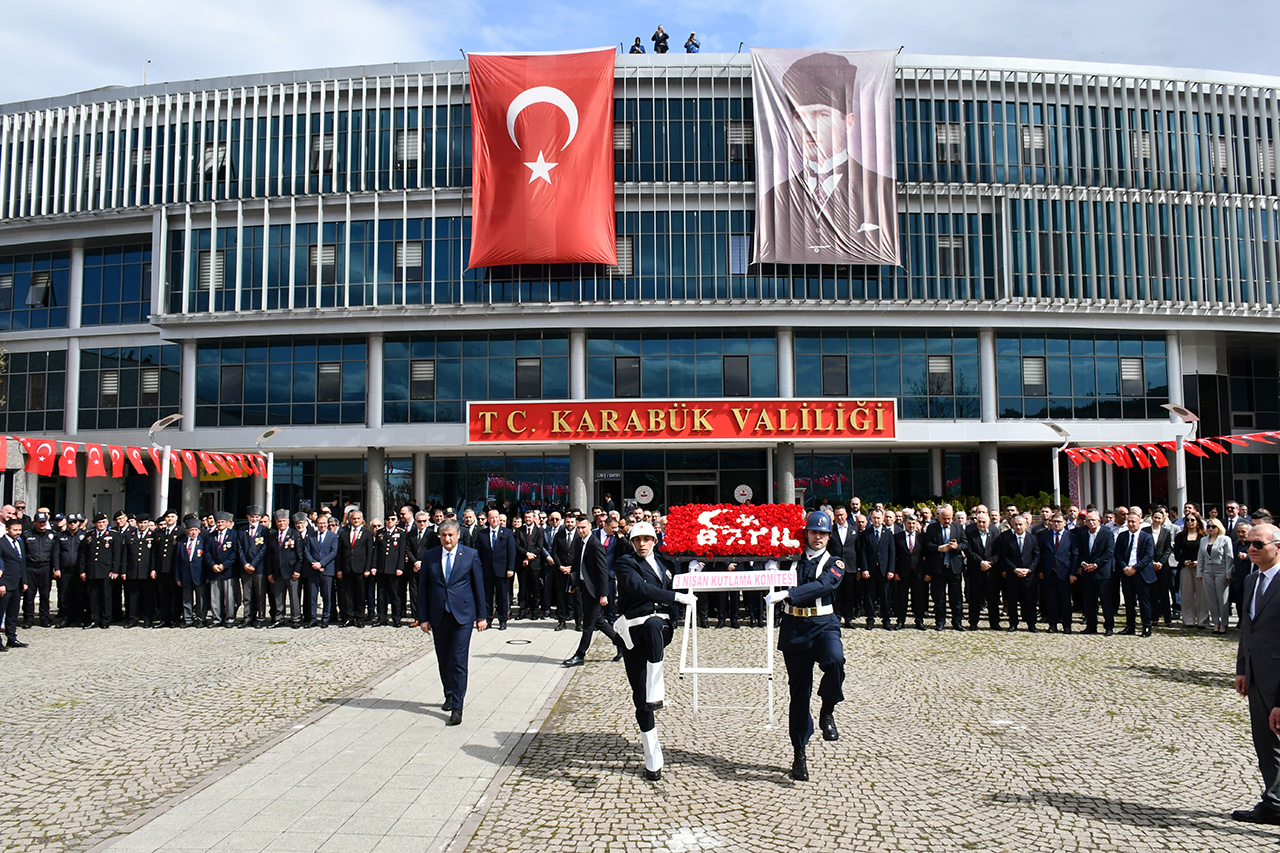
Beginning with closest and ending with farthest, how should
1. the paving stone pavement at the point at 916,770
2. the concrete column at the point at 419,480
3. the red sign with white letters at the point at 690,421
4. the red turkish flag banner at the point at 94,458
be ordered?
the paving stone pavement at the point at 916,770 → the red turkish flag banner at the point at 94,458 → the red sign with white letters at the point at 690,421 → the concrete column at the point at 419,480

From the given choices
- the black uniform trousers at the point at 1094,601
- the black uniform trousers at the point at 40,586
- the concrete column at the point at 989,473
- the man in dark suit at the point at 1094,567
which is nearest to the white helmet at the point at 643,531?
the man in dark suit at the point at 1094,567

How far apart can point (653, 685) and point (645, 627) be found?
426 mm

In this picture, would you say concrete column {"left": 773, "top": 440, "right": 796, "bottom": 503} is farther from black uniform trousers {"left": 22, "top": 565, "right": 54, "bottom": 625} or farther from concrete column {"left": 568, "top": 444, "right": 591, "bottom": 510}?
black uniform trousers {"left": 22, "top": 565, "right": 54, "bottom": 625}

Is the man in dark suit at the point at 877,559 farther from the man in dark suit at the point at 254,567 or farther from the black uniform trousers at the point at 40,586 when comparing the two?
the black uniform trousers at the point at 40,586

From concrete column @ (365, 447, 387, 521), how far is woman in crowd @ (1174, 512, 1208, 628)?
23940mm

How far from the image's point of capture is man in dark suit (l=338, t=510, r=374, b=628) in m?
15.1

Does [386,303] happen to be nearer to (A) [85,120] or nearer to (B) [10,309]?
(A) [85,120]

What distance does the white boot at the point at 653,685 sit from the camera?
665 centimetres

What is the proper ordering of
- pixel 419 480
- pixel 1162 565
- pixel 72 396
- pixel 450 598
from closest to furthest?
pixel 450 598
pixel 1162 565
pixel 419 480
pixel 72 396

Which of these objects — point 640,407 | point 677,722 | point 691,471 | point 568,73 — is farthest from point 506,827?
point 568,73

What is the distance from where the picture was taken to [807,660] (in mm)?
6719

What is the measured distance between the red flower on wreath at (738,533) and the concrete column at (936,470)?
81.5ft

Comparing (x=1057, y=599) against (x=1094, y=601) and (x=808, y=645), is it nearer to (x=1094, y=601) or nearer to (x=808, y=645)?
(x=1094, y=601)

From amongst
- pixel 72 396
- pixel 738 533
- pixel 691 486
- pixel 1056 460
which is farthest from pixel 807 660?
pixel 72 396
